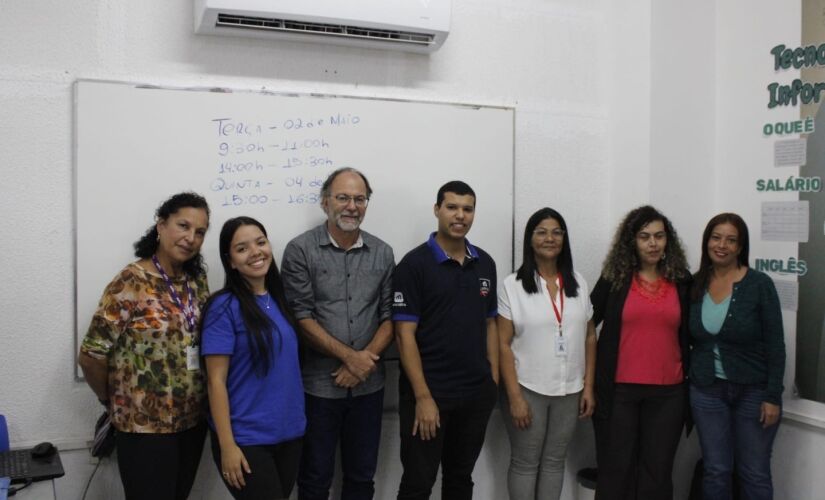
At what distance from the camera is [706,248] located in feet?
8.99

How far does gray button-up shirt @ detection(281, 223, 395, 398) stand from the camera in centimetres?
242

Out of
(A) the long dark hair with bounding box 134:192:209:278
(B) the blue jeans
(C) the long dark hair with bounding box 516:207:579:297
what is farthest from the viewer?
(C) the long dark hair with bounding box 516:207:579:297

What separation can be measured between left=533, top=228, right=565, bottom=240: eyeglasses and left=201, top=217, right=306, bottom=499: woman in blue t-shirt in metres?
1.17

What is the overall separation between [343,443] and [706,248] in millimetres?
1710

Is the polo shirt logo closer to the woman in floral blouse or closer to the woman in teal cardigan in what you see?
the woman in teal cardigan

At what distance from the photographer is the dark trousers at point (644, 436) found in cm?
272

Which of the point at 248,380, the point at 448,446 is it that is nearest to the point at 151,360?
the point at 248,380

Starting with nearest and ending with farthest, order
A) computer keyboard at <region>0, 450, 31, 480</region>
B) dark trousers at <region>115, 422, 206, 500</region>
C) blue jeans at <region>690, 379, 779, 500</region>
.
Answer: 1. computer keyboard at <region>0, 450, 31, 480</region>
2. dark trousers at <region>115, 422, 206, 500</region>
3. blue jeans at <region>690, 379, 779, 500</region>

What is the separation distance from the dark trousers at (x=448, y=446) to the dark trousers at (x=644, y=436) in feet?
1.90

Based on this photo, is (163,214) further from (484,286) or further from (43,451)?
(484,286)

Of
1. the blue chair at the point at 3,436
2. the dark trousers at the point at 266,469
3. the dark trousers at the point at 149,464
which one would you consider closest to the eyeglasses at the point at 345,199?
Answer: the dark trousers at the point at 266,469

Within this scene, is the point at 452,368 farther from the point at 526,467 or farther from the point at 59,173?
the point at 59,173

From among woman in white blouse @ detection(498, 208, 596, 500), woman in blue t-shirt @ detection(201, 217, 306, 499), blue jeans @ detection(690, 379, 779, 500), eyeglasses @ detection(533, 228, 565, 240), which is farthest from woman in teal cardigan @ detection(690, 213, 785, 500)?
woman in blue t-shirt @ detection(201, 217, 306, 499)

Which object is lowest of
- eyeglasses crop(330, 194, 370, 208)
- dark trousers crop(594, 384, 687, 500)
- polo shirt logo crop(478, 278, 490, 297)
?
dark trousers crop(594, 384, 687, 500)
